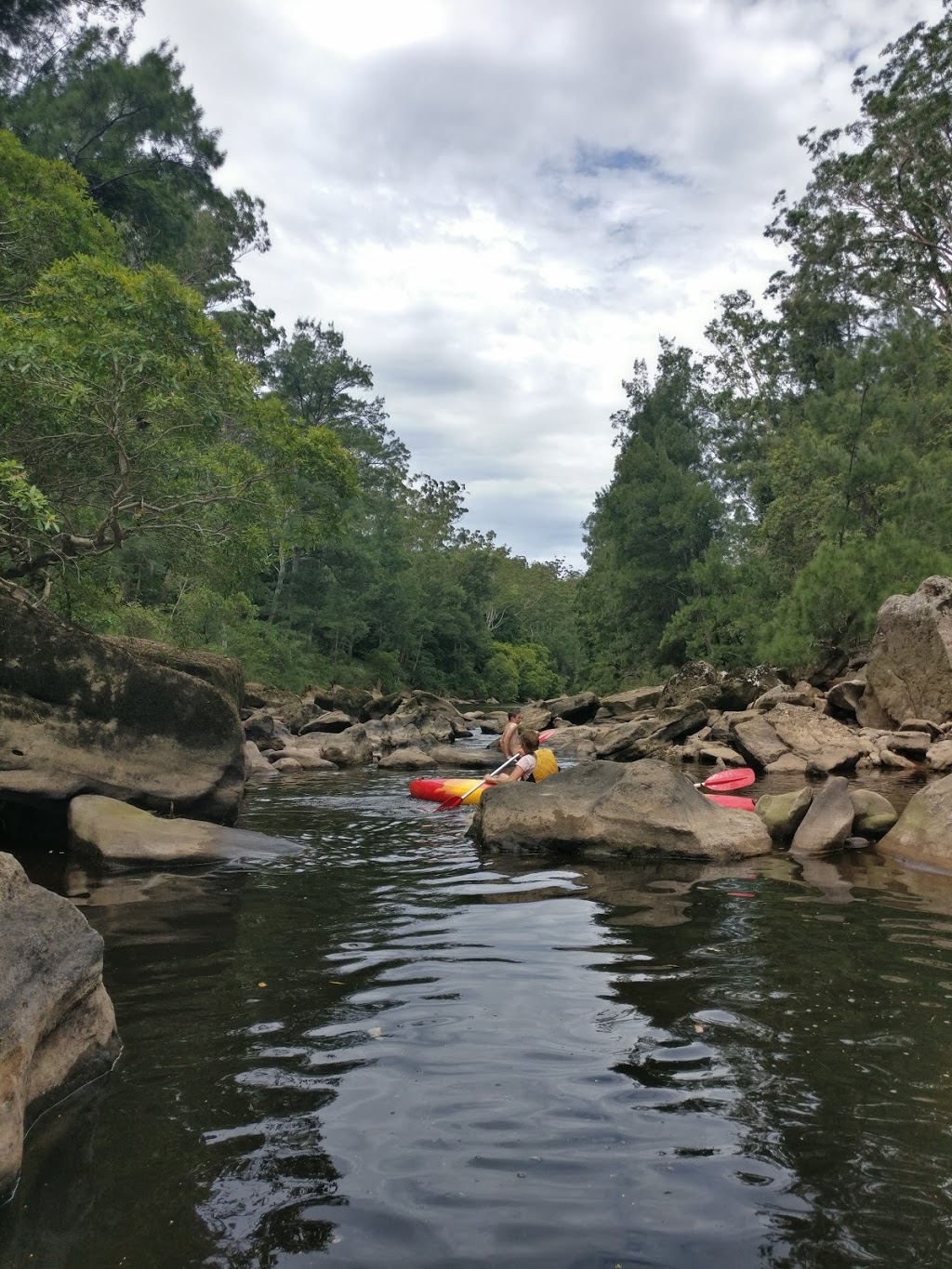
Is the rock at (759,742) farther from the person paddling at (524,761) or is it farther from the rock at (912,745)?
the person paddling at (524,761)

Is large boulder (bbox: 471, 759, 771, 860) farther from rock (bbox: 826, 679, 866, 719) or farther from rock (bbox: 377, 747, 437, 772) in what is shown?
rock (bbox: 826, 679, 866, 719)

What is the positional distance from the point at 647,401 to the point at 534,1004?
134ft

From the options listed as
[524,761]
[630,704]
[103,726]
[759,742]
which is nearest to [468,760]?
[759,742]

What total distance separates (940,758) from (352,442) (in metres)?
35.2

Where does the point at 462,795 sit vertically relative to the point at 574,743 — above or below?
below

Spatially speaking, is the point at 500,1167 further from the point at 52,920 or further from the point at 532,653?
the point at 532,653

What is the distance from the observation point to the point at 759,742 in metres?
15.8

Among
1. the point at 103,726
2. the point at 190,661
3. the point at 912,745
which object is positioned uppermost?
the point at 190,661

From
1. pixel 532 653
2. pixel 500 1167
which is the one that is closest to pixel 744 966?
pixel 500 1167

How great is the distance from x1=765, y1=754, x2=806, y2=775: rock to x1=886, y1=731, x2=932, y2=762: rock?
154 centimetres

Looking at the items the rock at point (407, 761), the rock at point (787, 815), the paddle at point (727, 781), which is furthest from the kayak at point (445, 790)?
the rock at point (407, 761)

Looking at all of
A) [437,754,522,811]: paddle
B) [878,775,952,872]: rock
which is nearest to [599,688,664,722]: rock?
[437,754,522,811]: paddle

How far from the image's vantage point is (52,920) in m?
3.27

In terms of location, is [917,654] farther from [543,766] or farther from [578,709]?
[578,709]
